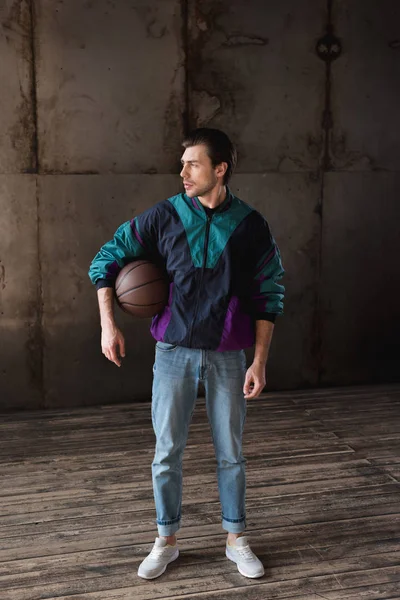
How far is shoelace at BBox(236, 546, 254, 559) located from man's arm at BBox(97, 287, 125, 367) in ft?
2.93

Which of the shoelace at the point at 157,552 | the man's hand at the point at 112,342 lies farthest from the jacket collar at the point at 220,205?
the shoelace at the point at 157,552

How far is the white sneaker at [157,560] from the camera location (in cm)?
280

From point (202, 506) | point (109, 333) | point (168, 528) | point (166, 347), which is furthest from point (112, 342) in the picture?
point (202, 506)

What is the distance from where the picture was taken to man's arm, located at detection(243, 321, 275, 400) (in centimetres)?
274

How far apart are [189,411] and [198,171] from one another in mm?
911

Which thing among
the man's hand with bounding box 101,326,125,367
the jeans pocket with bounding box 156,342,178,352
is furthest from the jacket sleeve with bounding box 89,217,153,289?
the jeans pocket with bounding box 156,342,178,352

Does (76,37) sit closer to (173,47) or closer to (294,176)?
(173,47)

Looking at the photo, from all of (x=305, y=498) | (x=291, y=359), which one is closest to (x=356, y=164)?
(x=291, y=359)

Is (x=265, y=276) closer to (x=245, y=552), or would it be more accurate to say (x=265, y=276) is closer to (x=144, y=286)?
(x=144, y=286)

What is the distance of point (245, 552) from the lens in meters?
2.87

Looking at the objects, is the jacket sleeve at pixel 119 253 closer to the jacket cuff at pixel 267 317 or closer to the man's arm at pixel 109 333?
the man's arm at pixel 109 333

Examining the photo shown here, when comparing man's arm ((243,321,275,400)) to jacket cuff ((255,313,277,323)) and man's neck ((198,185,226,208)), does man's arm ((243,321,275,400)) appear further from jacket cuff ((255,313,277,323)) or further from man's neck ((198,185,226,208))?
man's neck ((198,185,226,208))

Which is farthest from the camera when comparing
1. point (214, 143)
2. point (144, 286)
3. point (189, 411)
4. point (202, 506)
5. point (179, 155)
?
point (179, 155)

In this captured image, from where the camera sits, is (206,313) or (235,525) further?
(235,525)
